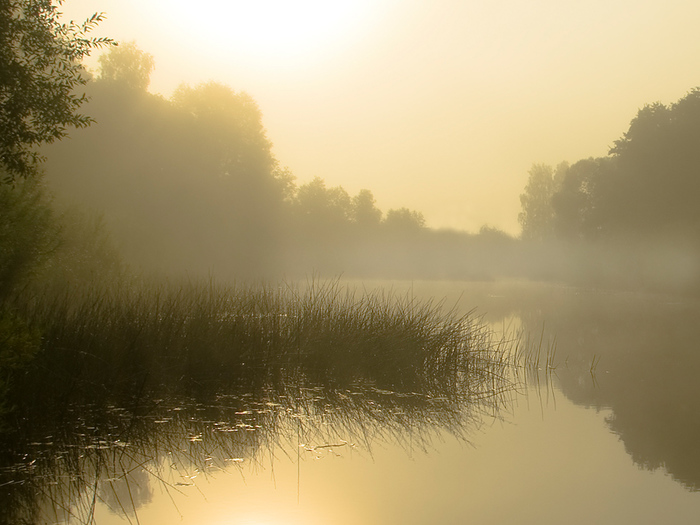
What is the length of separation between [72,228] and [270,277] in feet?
58.8

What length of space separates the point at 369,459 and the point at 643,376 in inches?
278

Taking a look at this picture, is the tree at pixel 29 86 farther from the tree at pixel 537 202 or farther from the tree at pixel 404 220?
the tree at pixel 404 220

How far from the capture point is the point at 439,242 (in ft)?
309

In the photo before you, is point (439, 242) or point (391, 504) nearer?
point (391, 504)

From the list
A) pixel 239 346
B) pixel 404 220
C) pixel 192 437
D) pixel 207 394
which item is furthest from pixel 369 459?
pixel 404 220

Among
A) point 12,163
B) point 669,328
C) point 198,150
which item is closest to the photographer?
point 12,163

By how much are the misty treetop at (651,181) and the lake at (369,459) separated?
84.6 ft

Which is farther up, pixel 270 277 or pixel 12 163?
pixel 12 163

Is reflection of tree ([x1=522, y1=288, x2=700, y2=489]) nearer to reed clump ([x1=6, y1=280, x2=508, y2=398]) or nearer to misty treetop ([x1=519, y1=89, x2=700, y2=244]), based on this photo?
reed clump ([x1=6, y1=280, x2=508, y2=398])

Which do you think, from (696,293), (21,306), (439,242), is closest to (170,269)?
(21,306)

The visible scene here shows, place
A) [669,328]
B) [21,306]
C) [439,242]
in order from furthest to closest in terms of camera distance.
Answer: [439,242]
[669,328]
[21,306]

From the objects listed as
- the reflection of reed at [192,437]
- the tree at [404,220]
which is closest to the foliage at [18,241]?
the reflection of reed at [192,437]

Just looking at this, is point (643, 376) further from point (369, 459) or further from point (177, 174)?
point (177, 174)

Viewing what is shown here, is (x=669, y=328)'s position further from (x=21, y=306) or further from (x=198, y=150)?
(x=198, y=150)
